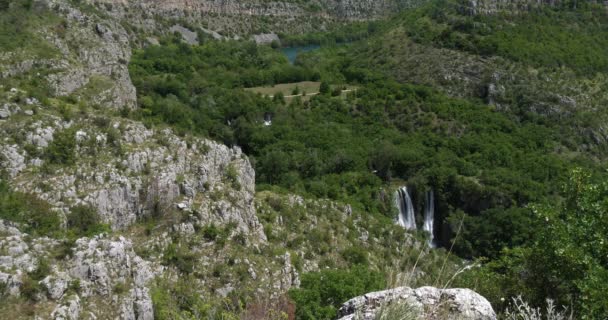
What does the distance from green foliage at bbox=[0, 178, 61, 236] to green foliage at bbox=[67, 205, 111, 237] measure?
669 mm

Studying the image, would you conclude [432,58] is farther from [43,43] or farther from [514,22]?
[43,43]

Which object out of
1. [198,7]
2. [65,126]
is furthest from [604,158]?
[198,7]

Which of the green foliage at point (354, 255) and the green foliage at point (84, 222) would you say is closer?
the green foliage at point (84, 222)

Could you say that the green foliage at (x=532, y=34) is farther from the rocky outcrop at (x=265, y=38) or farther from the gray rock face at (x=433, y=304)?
the gray rock face at (x=433, y=304)

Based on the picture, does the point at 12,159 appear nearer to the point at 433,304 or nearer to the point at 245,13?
the point at 433,304

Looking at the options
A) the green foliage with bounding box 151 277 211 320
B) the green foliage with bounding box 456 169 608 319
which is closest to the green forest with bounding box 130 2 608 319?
the green foliage with bounding box 151 277 211 320

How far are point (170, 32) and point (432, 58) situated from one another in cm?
5413

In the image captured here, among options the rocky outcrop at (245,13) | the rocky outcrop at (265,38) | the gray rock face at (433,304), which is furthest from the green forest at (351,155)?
the rocky outcrop at (265,38)

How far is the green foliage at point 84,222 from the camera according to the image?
885 inches

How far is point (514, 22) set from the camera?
9419 cm

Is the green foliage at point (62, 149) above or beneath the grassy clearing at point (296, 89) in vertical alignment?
above

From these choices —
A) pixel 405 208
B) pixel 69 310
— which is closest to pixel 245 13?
pixel 405 208

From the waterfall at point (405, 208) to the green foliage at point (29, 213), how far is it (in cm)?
3388

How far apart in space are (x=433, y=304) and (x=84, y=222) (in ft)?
60.6
